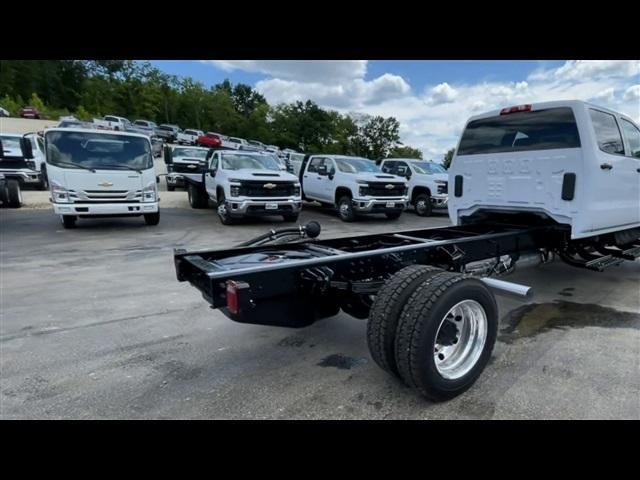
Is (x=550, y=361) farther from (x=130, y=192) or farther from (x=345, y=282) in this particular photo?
(x=130, y=192)

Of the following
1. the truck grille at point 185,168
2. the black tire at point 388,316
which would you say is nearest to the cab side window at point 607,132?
the black tire at point 388,316

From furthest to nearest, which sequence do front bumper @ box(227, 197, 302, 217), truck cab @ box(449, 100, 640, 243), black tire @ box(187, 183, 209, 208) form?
black tire @ box(187, 183, 209, 208)
front bumper @ box(227, 197, 302, 217)
truck cab @ box(449, 100, 640, 243)

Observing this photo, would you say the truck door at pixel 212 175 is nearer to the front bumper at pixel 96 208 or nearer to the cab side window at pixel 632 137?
the front bumper at pixel 96 208

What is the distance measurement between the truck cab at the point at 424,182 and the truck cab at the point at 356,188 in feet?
5.30

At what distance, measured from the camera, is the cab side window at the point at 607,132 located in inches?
172

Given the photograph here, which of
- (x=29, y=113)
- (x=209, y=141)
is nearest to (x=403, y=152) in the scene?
(x=209, y=141)

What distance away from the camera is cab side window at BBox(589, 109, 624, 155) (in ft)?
14.4

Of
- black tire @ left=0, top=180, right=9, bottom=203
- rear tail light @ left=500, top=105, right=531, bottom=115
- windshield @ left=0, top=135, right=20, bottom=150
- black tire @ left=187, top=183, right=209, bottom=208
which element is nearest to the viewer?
rear tail light @ left=500, top=105, right=531, bottom=115

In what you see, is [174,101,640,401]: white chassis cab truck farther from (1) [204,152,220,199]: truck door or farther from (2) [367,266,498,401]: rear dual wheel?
(1) [204,152,220,199]: truck door

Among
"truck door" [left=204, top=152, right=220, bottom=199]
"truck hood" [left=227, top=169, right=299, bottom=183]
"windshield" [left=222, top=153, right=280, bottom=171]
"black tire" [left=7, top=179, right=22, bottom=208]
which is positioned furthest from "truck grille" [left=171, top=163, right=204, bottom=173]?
"truck hood" [left=227, top=169, right=299, bottom=183]

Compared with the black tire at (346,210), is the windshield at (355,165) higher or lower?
higher

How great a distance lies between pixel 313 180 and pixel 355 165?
162 cm

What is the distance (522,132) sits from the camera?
479 centimetres

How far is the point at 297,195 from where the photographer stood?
10.7 metres
